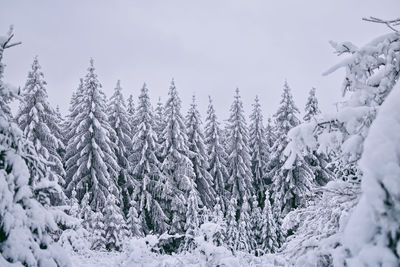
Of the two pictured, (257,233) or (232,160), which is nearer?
(257,233)

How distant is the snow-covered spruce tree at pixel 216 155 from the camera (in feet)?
108

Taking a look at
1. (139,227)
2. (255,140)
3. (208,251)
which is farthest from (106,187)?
(208,251)

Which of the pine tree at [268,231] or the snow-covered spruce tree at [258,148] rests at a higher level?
the snow-covered spruce tree at [258,148]

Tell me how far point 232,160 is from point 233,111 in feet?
17.0

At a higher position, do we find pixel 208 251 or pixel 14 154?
pixel 14 154

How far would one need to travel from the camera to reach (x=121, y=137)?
30.2 metres

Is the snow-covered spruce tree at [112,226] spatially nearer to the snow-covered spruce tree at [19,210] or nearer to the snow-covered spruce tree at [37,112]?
the snow-covered spruce tree at [37,112]

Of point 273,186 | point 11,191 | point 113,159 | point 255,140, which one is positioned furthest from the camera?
point 255,140

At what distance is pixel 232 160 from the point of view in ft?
110

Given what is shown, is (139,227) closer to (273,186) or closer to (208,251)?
(273,186)

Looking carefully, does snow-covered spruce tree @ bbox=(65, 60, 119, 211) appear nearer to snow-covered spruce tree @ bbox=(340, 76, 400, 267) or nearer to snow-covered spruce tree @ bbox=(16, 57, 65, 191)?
snow-covered spruce tree @ bbox=(16, 57, 65, 191)

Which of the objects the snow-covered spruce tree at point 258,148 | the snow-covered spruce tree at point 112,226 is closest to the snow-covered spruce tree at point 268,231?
the snow-covered spruce tree at point 258,148

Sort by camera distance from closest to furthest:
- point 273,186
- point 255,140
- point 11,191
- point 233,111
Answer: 1. point 11,191
2. point 273,186
3. point 233,111
4. point 255,140

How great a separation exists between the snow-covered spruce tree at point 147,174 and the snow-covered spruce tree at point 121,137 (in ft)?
3.19
